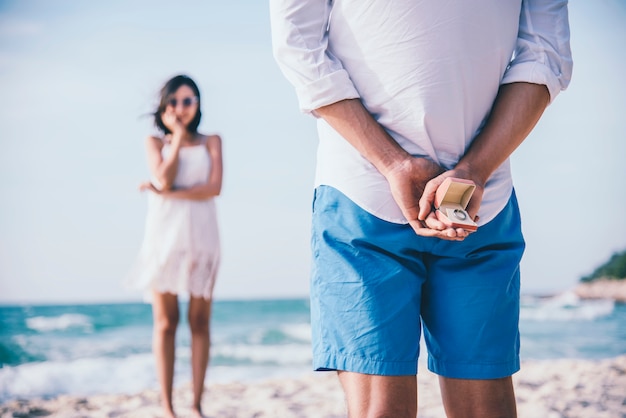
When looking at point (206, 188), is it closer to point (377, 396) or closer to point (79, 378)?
point (377, 396)

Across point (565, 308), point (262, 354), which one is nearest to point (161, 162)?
point (262, 354)

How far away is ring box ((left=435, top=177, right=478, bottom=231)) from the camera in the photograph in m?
1.14

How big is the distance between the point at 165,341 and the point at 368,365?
2.62 meters

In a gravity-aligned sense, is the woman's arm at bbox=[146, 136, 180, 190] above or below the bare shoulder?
below

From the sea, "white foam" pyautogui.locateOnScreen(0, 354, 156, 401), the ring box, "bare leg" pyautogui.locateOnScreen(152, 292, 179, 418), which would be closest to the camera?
the ring box

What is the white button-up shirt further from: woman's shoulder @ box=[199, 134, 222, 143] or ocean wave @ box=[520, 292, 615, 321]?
ocean wave @ box=[520, 292, 615, 321]

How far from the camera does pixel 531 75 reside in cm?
133

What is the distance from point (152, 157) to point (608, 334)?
13150mm

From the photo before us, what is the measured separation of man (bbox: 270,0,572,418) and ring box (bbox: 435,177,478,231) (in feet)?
0.09

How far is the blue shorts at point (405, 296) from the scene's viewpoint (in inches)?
47.5

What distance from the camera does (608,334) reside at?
14.2 metres

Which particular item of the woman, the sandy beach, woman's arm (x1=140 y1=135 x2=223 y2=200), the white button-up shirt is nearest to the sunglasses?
the woman

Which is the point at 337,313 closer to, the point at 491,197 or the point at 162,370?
the point at 491,197

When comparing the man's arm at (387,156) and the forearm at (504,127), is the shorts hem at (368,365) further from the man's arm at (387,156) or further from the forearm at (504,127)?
the forearm at (504,127)
